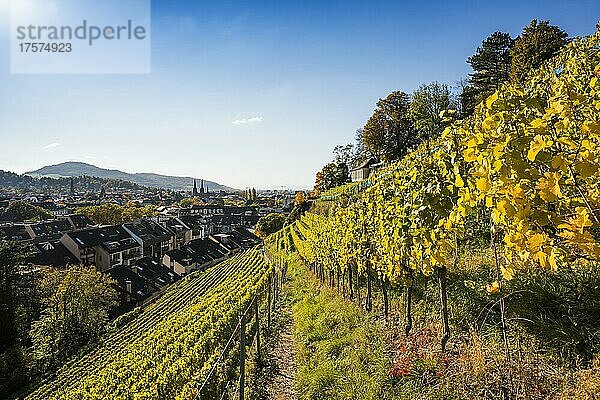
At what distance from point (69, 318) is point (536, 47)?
37.1 metres

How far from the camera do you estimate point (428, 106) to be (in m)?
35.4

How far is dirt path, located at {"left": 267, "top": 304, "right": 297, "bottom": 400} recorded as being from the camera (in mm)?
6349

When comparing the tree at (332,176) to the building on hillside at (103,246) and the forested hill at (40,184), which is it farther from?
the forested hill at (40,184)

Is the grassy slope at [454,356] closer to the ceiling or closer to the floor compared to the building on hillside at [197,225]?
closer to the ceiling

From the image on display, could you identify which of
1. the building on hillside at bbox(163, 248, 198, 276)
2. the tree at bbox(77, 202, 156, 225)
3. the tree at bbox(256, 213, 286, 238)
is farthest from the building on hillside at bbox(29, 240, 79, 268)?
the tree at bbox(77, 202, 156, 225)

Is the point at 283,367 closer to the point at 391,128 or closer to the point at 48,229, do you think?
the point at 391,128

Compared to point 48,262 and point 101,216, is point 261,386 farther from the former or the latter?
point 101,216

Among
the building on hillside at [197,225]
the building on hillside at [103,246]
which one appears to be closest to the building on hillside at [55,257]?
the building on hillside at [103,246]

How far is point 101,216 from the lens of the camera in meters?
74.7

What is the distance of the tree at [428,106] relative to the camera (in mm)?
32625

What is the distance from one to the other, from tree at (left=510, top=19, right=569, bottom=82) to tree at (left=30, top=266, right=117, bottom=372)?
111 ft

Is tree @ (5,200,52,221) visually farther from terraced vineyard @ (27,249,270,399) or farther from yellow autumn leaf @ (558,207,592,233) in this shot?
yellow autumn leaf @ (558,207,592,233)

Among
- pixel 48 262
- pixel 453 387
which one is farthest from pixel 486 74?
pixel 48 262

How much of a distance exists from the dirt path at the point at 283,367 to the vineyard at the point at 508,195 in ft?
6.46
